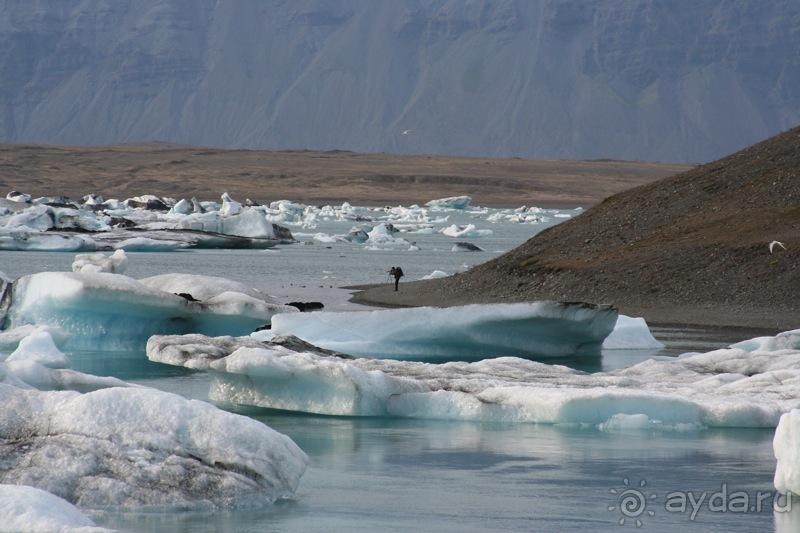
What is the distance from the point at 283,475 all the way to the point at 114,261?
13.1m

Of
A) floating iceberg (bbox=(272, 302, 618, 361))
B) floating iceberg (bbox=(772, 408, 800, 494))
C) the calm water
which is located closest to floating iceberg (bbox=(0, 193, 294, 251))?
floating iceberg (bbox=(272, 302, 618, 361))

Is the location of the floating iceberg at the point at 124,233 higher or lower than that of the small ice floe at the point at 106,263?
higher

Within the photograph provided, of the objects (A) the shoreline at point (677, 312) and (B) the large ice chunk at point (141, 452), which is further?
(A) the shoreline at point (677, 312)

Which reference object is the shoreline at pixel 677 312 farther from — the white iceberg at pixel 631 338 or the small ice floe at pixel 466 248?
the small ice floe at pixel 466 248

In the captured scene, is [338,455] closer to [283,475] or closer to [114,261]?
[283,475]

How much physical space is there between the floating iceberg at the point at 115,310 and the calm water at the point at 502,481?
2780 millimetres

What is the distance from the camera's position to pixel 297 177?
99.8 meters

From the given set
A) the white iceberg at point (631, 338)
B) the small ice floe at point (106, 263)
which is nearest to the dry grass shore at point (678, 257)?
the white iceberg at point (631, 338)

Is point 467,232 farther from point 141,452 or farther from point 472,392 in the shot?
point 141,452

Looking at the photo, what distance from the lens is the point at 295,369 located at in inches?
374

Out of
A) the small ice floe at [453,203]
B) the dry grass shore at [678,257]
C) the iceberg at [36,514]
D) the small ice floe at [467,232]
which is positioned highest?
the small ice floe at [453,203]

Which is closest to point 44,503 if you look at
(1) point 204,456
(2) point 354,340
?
(1) point 204,456

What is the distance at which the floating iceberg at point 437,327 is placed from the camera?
13.6 metres

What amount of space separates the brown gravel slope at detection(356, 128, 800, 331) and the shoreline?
0.02 m
